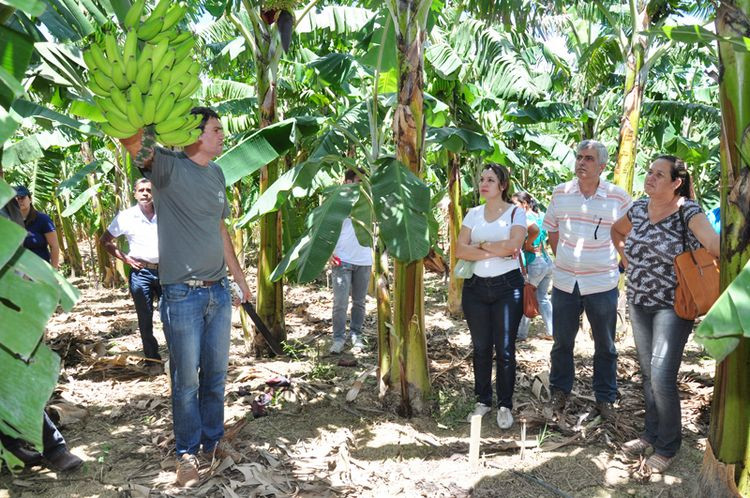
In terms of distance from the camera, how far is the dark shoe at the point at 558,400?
4.03 meters

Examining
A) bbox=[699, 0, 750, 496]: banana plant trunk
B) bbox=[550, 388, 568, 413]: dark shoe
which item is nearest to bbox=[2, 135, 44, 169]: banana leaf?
bbox=[550, 388, 568, 413]: dark shoe

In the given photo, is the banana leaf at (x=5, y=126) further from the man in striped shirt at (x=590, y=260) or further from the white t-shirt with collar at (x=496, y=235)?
the man in striped shirt at (x=590, y=260)

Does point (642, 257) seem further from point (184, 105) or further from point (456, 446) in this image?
point (184, 105)

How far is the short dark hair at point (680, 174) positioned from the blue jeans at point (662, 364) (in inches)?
26.2

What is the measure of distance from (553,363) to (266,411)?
2115 mm

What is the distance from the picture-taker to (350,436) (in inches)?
146

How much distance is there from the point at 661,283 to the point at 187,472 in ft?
9.04

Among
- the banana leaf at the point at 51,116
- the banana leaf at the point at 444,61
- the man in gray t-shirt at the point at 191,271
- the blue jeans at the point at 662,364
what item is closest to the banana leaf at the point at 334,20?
the banana leaf at the point at 444,61

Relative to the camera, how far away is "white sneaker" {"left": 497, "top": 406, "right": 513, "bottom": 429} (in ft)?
12.5

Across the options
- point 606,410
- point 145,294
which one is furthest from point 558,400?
point 145,294

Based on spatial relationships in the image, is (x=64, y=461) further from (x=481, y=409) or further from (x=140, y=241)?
(x=481, y=409)

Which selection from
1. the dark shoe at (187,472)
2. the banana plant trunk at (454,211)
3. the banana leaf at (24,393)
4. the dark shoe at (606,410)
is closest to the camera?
the banana leaf at (24,393)

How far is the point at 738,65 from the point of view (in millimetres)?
2441

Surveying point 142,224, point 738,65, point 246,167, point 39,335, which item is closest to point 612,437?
point 738,65
